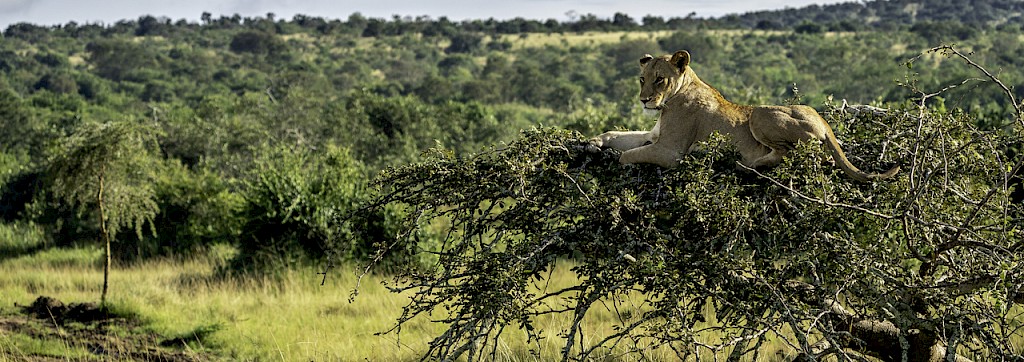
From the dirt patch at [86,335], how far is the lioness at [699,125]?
239 inches

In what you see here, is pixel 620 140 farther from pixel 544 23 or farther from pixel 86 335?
pixel 544 23

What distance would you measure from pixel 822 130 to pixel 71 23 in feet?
470

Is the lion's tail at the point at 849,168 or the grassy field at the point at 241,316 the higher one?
the lion's tail at the point at 849,168

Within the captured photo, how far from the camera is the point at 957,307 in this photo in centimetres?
512

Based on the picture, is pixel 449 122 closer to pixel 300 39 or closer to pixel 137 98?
pixel 137 98

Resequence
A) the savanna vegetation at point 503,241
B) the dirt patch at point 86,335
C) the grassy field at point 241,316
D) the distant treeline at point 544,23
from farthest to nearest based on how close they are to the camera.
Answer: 1. the distant treeline at point 544,23
2. the dirt patch at point 86,335
3. the grassy field at point 241,316
4. the savanna vegetation at point 503,241

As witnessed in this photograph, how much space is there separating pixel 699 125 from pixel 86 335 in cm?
865

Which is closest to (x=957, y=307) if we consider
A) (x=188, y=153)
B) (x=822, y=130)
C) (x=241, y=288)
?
(x=822, y=130)

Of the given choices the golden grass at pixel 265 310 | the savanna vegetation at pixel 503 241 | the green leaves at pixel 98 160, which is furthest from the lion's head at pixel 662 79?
the green leaves at pixel 98 160

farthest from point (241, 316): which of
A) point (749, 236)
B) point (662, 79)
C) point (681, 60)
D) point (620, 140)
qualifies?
point (749, 236)

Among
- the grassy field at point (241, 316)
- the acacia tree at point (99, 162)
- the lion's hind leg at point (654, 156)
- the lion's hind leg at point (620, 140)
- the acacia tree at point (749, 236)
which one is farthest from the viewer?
the acacia tree at point (99, 162)

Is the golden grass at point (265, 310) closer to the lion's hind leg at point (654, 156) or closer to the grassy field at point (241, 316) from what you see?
the grassy field at point (241, 316)

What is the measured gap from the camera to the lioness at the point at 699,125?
5.29 metres

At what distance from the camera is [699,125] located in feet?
18.9
